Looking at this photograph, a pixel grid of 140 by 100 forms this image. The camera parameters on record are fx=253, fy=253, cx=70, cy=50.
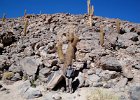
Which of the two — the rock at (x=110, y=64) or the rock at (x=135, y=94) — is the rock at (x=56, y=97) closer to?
the rock at (x=135, y=94)

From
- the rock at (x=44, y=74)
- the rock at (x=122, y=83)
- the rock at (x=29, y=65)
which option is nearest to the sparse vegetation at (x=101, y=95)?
the rock at (x=122, y=83)

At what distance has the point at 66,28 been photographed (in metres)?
21.3

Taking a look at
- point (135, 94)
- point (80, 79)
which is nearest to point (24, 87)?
point (80, 79)

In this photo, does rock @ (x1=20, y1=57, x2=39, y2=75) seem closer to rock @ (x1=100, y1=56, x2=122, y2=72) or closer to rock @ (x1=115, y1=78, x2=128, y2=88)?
rock @ (x1=100, y1=56, x2=122, y2=72)

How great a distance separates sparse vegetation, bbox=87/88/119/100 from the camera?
1170 centimetres

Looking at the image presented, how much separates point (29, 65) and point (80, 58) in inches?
127

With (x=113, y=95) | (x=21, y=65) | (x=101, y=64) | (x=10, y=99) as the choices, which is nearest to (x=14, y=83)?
(x=21, y=65)

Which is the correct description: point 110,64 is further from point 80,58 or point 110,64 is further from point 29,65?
point 29,65

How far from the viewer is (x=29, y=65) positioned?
15836 millimetres

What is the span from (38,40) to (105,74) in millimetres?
7261

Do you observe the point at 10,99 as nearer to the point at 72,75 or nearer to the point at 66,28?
the point at 72,75

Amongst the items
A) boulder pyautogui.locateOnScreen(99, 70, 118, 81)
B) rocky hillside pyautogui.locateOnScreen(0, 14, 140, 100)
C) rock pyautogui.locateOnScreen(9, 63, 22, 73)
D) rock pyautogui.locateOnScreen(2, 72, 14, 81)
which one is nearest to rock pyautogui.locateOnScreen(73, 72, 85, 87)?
rocky hillside pyautogui.locateOnScreen(0, 14, 140, 100)

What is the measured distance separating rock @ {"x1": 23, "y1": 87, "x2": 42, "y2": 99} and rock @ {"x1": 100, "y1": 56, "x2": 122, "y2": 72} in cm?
401

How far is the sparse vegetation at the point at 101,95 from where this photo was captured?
38.4 feet
